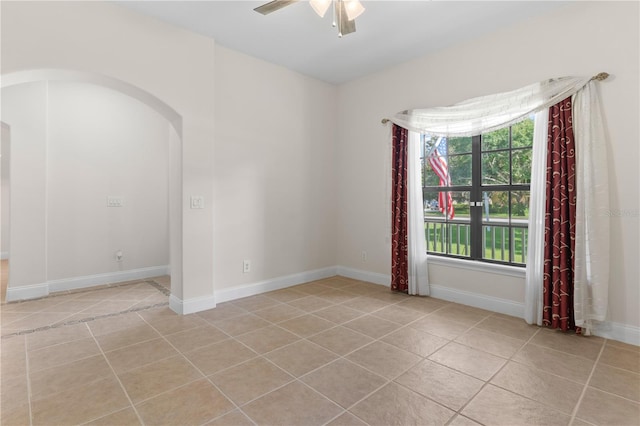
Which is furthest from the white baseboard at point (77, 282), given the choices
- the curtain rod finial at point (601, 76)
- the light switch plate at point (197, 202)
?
the curtain rod finial at point (601, 76)

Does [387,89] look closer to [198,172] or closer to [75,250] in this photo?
[198,172]

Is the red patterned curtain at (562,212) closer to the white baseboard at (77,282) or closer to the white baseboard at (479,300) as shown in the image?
the white baseboard at (479,300)

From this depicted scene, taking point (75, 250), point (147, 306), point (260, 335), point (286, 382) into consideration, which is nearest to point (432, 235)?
point (260, 335)

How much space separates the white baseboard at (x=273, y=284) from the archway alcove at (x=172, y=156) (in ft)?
1.78

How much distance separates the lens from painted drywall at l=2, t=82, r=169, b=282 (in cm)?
374

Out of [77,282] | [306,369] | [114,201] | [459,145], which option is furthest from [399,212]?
[77,282]

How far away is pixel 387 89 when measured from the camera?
4160 millimetres

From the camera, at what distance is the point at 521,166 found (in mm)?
3215

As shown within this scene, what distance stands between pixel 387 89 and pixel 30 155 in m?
4.35

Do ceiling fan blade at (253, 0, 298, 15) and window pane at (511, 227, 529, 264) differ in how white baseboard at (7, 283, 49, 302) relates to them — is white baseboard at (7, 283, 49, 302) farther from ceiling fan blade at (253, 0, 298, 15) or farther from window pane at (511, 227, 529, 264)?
window pane at (511, 227, 529, 264)

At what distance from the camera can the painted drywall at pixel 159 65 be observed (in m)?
2.43

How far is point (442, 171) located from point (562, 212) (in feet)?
4.36

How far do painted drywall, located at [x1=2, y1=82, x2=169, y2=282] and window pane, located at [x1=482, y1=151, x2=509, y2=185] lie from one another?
444cm

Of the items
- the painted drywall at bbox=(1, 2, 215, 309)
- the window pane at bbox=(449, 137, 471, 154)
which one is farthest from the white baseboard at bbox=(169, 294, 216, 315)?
the window pane at bbox=(449, 137, 471, 154)
